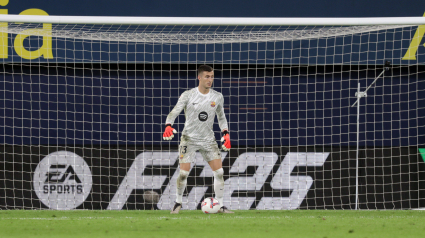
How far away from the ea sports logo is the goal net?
0.02 m

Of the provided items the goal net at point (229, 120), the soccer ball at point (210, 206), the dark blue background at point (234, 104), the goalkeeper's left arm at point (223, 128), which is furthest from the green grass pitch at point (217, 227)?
the dark blue background at point (234, 104)

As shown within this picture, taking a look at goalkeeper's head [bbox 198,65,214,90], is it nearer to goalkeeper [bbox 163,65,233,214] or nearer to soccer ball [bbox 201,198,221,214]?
goalkeeper [bbox 163,65,233,214]

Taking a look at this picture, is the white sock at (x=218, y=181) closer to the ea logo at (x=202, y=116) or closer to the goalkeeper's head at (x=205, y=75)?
the ea logo at (x=202, y=116)

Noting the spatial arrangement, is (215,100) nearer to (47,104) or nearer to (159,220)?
(159,220)

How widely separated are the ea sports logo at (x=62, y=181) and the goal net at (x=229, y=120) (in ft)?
0.06

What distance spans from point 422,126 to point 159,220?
18.5 feet

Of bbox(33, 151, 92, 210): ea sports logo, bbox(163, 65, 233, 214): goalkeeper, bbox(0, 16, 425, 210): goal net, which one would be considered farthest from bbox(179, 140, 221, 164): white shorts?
bbox(33, 151, 92, 210): ea sports logo

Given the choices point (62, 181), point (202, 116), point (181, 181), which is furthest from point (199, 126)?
point (62, 181)

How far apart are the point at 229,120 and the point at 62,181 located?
126 inches

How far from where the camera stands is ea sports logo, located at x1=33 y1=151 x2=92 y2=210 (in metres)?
7.68

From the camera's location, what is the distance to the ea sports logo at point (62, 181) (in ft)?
25.2

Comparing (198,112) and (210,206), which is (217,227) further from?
(198,112)
